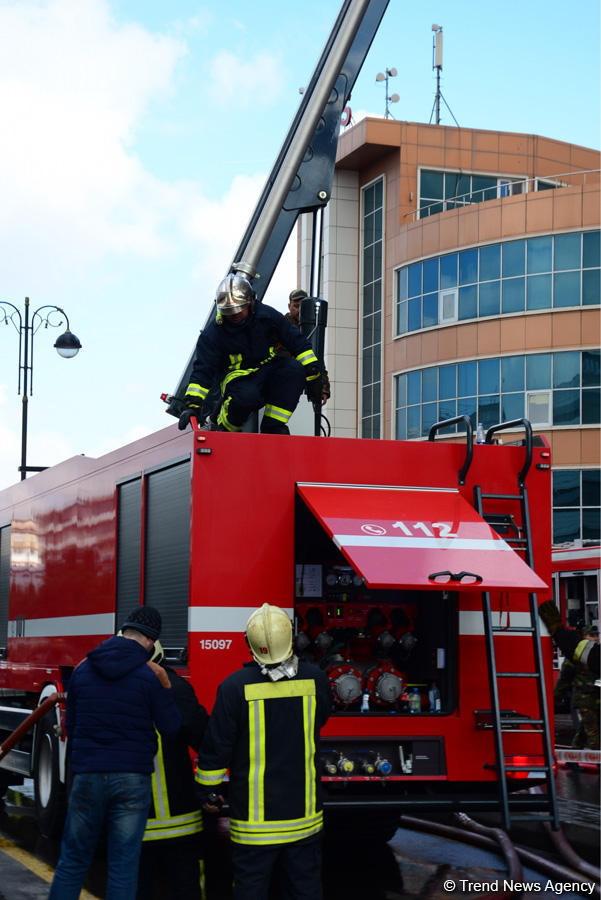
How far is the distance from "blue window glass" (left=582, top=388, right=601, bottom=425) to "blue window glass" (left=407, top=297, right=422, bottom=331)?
788cm

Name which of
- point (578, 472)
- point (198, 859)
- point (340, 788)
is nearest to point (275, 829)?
point (198, 859)

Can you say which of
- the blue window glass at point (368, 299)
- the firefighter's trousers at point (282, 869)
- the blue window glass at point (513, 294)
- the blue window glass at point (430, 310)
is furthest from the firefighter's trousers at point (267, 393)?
the blue window glass at point (368, 299)

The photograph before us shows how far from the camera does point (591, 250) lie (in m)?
42.2

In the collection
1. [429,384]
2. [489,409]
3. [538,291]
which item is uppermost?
[538,291]

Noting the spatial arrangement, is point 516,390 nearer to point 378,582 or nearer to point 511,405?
point 511,405

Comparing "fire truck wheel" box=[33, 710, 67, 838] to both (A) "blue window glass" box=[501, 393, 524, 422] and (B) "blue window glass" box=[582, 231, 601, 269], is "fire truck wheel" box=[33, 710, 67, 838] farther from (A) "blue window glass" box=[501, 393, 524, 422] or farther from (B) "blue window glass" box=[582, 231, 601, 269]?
(B) "blue window glass" box=[582, 231, 601, 269]

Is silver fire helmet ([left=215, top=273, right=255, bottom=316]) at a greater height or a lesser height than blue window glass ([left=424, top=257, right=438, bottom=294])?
lesser

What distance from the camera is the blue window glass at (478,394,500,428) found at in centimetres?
4384

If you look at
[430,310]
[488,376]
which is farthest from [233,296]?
[430,310]

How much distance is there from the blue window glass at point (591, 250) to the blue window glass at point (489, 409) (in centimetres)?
543

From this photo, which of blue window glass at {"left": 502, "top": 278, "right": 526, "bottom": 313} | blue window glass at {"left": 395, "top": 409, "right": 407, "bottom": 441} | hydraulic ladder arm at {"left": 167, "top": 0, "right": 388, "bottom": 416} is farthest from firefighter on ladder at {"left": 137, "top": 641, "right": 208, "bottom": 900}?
blue window glass at {"left": 395, "top": 409, "right": 407, "bottom": 441}

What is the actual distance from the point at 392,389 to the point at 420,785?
135 ft

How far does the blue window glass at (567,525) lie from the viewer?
41812 millimetres

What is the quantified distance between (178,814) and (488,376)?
127 feet
